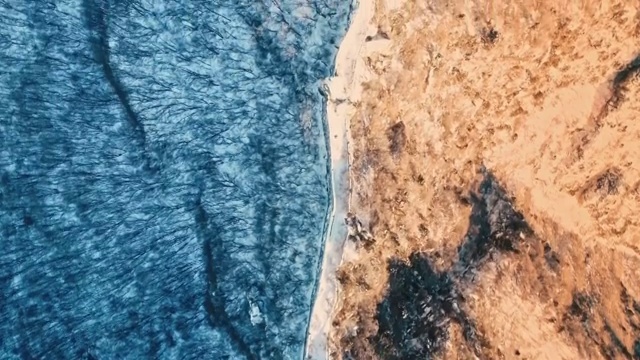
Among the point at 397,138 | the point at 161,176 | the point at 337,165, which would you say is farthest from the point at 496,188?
the point at 161,176

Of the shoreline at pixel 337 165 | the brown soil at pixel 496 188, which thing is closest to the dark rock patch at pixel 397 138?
the brown soil at pixel 496 188

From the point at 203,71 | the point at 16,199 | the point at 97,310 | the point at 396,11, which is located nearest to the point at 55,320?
the point at 97,310

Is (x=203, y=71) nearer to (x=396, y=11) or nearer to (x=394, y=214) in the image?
(x=396, y=11)

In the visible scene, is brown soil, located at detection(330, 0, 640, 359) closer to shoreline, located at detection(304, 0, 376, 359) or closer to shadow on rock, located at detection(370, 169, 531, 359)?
shadow on rock, located at detection(370, 169, 531, 359)

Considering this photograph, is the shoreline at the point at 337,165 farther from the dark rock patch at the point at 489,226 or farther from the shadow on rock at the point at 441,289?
the dark rock patch at the point at 489,226

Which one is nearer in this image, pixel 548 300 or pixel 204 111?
pixel 548 300
